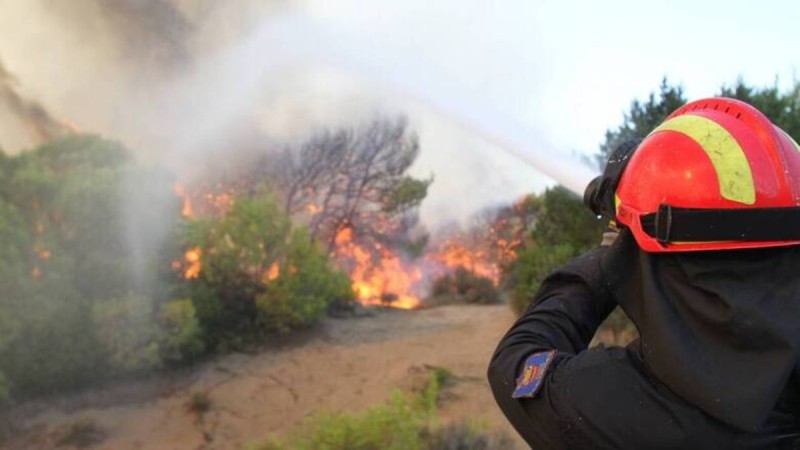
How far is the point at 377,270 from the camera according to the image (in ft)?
57.0

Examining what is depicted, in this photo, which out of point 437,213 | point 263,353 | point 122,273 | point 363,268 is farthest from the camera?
point 437,213

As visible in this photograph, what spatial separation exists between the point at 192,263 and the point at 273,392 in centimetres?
258

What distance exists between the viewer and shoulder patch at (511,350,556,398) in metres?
1.22

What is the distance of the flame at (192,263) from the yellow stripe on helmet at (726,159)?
9.70 meters

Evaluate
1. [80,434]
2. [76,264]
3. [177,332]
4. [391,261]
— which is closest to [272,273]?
[177,332]

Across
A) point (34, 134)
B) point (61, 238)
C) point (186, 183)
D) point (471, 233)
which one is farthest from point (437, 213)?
point (61, 238)

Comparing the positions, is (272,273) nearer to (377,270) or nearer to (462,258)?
(377,270)

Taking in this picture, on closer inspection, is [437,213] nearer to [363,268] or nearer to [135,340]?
[363,268]

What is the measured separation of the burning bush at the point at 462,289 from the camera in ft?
51.9

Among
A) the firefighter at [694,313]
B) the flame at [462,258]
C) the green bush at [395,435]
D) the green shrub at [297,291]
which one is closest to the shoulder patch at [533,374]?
the firefighter at [694,313]

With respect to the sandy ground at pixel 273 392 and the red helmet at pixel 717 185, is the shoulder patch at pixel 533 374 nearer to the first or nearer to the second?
the red helmet at pixel 717 185

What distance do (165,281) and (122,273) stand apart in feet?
3.23

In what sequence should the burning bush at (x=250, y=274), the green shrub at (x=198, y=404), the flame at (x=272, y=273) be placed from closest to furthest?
the green shrub at (x=198, y=404) → the burning bush at (x=250, y=274) → the flame at (x=272, y=273)

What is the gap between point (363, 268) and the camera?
17.4 metres
